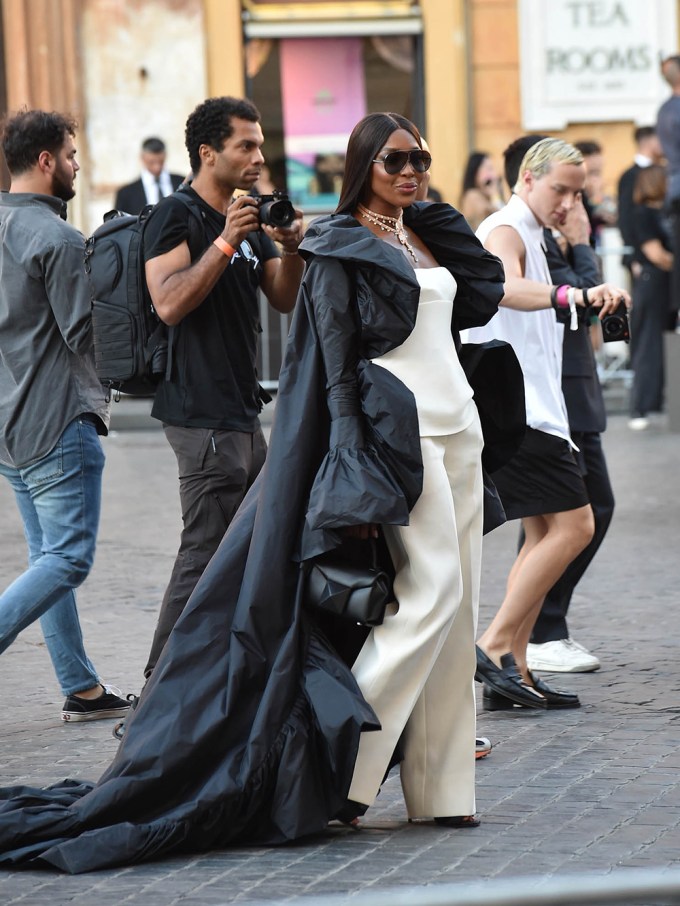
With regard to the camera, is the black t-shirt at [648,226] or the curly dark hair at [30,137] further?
the black t-shirt at [648,226]

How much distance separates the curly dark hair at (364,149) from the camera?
4.60 meters

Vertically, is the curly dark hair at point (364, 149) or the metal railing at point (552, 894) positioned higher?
the curly dark hair at point (364, 149)

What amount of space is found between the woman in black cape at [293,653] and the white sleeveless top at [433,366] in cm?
3

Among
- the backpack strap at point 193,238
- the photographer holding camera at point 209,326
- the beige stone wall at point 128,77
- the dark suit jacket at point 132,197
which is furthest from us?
the beige stone wall at point 128,77

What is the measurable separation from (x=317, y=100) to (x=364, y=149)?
14.2 meters

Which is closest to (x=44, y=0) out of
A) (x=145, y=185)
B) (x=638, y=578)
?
(x=145, y=185)

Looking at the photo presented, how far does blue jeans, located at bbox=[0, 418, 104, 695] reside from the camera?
221 inches

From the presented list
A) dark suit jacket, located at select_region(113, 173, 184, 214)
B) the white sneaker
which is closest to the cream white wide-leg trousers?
the white sneaker

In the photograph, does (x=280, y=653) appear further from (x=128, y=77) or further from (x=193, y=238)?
(x=128, y=77)

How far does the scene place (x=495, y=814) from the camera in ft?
15.2

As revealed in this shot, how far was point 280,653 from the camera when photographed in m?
4.35

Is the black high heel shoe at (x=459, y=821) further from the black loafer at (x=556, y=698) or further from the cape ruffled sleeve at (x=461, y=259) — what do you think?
the black loafer at (x=556, y=698)

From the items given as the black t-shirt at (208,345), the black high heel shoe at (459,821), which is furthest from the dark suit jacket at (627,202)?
the black high heel shoe at (459,821)

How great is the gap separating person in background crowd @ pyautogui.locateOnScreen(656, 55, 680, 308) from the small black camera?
25.2 ft
